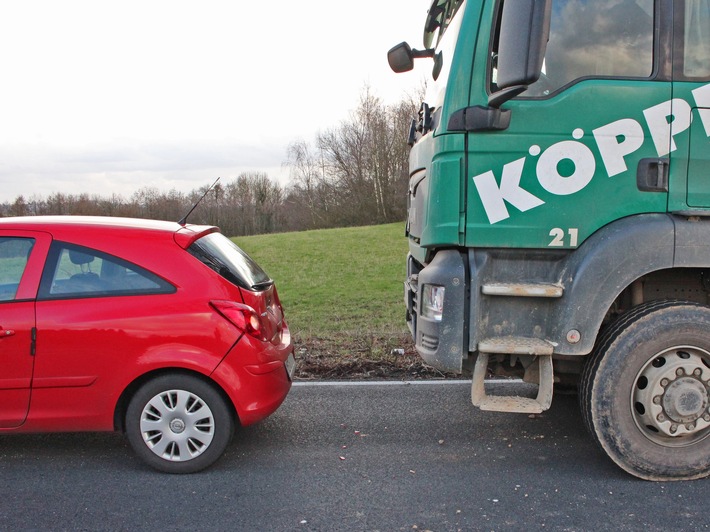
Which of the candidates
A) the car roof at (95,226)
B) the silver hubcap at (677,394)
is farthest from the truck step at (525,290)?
the car roof at (95,226)

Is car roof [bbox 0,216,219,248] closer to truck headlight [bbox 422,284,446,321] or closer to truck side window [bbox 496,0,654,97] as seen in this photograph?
truck headlight [bbox 422,284,446,321]

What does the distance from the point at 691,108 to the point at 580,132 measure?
679 millimetres

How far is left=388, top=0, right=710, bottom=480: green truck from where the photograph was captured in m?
3.60

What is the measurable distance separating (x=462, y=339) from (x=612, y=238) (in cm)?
109

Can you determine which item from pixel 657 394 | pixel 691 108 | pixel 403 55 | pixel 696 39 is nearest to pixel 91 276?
pixel 403 55

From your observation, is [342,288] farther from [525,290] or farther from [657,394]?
[657,394]

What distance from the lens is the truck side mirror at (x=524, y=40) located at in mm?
3244

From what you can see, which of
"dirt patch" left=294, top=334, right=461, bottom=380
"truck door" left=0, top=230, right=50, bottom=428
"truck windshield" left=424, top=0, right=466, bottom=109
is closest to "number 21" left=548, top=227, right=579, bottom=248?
"truck windshield" left=424, top=0, right=466, bottom=109

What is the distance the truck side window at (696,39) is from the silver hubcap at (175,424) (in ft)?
12.1

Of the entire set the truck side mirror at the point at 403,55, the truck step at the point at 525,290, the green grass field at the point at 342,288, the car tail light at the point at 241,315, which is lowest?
the green grass field at the point at 342,288

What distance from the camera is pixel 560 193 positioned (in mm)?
3674

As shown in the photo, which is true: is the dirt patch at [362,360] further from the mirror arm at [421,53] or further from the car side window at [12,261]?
the mirror arm at [421,53]

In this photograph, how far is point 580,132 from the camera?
11.8 feet

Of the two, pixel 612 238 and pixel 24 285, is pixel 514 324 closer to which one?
pixel 612 238
